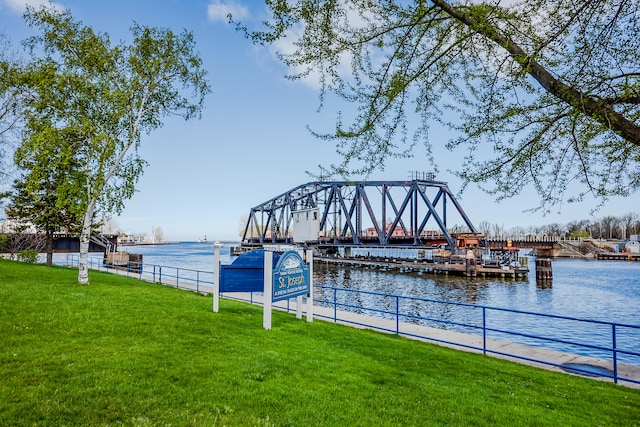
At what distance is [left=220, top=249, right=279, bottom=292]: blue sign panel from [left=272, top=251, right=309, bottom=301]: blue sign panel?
0.91m

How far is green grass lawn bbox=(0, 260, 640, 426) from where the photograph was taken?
13.7 feet

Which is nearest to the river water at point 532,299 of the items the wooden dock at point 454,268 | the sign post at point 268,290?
the wooden dock at point 454,268

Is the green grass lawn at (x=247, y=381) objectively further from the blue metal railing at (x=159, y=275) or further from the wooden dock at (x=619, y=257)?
the wooden dock at (x=619, y=257)

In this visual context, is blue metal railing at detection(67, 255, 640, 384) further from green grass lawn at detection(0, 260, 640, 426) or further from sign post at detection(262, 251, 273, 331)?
sign post at detection(262, 251, 273, 331)

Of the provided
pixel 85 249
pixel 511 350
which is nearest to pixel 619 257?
pixel 511 350

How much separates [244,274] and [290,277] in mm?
1420

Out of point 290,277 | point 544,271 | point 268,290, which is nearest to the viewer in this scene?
point 268,290

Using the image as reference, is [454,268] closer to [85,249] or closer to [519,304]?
[519,304]

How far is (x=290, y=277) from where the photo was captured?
31.7 feet

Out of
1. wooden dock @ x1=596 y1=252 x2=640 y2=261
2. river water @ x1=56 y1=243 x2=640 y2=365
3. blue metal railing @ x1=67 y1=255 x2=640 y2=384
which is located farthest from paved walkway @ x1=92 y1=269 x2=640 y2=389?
wooden dock @ x1=596 y1=252 x2=640 y2=261

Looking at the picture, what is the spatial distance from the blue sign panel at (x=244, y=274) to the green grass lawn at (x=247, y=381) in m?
1.68

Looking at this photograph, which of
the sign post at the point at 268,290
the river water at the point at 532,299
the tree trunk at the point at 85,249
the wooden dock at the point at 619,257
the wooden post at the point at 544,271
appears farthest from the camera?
the wooden dock at the point at 619,257

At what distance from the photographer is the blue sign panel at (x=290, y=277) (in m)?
9.17

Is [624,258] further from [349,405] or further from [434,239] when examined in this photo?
[349,405]
